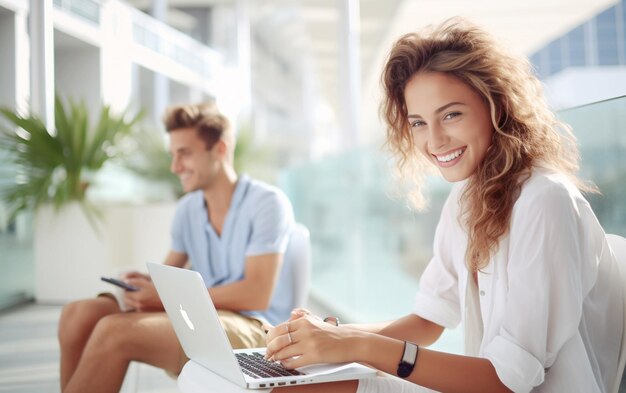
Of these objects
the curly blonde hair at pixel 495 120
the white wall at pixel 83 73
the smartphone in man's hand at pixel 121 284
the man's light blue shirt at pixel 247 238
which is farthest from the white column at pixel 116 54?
the curly blonde hair at pixel 495 120

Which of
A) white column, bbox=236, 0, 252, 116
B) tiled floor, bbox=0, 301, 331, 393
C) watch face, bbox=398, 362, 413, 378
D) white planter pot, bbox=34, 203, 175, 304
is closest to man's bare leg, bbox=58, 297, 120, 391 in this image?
tiled floor, bbox=0, 301, 331, 393

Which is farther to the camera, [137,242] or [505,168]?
[137,242]

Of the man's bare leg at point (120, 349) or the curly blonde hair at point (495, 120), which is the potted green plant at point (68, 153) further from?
the curly blonde hair at point (495, 120)

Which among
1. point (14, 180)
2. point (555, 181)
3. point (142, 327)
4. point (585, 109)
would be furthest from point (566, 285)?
point (14, 180)

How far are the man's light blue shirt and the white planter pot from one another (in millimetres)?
2277

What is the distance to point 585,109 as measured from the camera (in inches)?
66.6

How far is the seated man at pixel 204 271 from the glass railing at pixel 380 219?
903mm

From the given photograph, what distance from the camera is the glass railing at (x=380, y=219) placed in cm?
161

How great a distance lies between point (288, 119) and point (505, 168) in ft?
75.2

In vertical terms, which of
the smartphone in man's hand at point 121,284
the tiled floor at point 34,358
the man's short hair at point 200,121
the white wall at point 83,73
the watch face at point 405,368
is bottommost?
the tiled floor at point 34,358

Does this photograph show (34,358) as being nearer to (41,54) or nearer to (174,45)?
(41,54)

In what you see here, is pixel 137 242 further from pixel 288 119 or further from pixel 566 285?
pixel 288 119

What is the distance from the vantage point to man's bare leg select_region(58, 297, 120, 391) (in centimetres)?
231

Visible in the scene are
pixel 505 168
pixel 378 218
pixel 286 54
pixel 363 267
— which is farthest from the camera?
pixel 286 54
